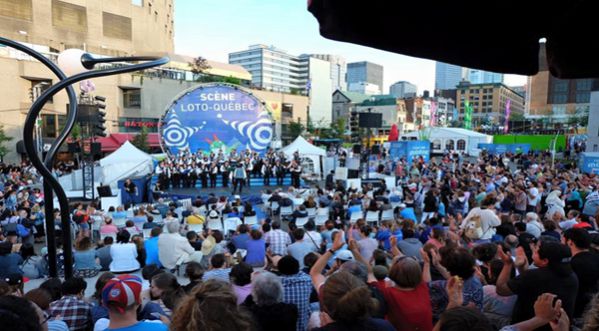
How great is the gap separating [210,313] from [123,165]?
18.3 metres

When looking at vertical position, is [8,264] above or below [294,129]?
below

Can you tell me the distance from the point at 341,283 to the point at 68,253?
3.95 metres

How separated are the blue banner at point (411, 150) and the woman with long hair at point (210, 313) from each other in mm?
21727

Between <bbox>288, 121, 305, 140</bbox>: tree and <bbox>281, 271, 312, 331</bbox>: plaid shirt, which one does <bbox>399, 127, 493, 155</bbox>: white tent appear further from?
<bbox>281, 271, 312, 331</bbox>: plaid shirt

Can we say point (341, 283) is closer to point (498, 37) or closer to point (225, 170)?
point (498, 37)

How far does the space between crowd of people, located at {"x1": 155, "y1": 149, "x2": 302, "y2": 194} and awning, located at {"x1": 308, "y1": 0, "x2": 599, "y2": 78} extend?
53.9 ft

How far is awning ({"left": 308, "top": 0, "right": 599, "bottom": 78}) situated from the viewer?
1.56m

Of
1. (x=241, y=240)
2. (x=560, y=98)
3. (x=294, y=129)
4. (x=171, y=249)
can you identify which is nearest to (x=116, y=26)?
(x=294, y=129)

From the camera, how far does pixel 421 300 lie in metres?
2.85

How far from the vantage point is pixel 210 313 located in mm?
1686

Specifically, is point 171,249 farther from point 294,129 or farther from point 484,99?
point 484,99

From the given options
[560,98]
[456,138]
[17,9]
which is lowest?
[456,138]

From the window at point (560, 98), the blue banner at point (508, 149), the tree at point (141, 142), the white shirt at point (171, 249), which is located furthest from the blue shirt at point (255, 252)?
the window at point (560, 98)

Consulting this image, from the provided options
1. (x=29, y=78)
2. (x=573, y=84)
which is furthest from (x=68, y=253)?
(x=573, y=84)
